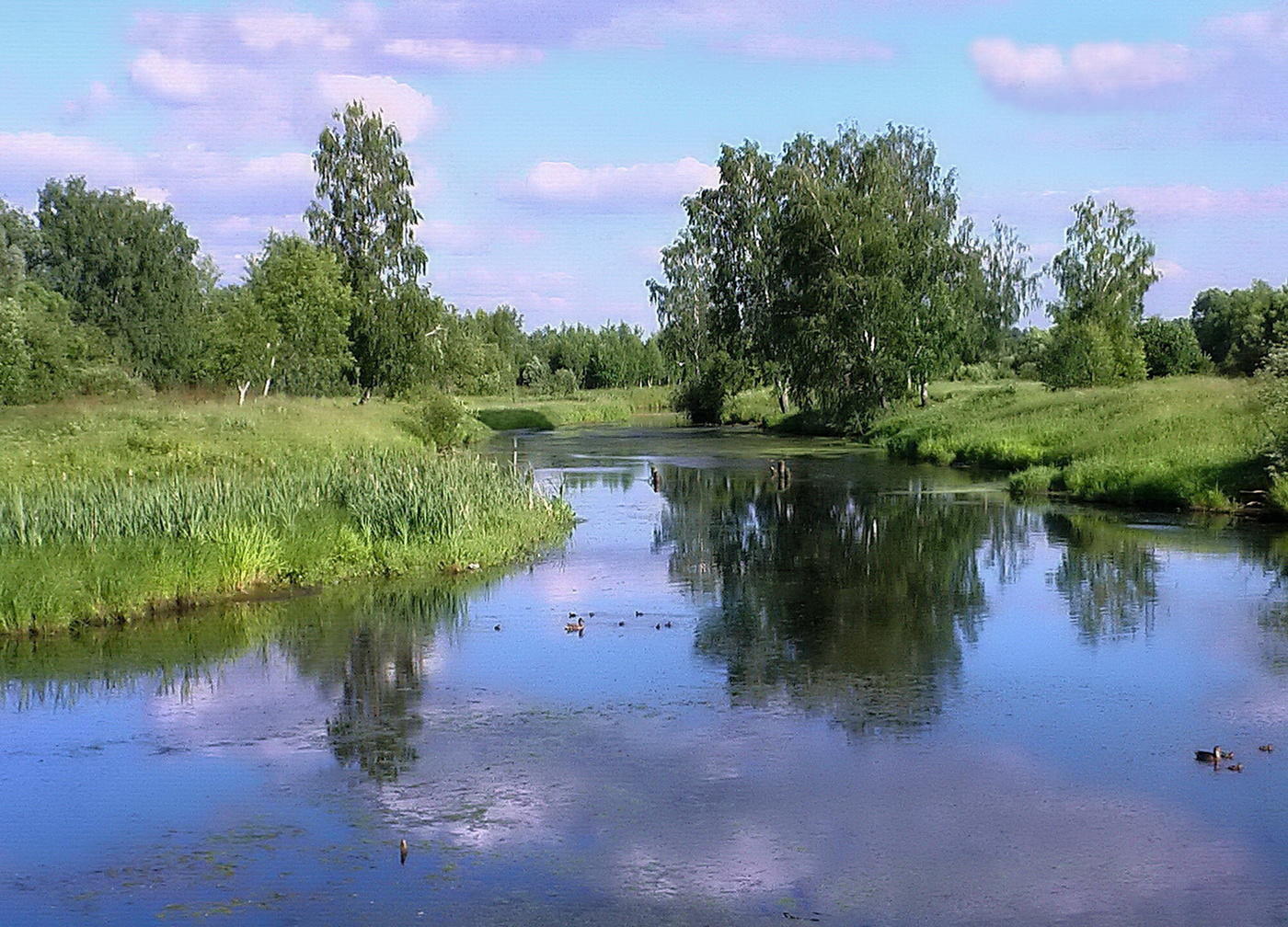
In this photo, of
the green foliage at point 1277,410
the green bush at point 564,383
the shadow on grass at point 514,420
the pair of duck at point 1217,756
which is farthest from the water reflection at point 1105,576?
the green bush at point 564,383

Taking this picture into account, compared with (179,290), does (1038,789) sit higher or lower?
lower

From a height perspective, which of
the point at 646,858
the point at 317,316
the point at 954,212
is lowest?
the point at 646,858

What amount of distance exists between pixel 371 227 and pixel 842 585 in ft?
146

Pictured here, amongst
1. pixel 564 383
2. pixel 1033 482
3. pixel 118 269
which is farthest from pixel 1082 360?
pixel 564 383

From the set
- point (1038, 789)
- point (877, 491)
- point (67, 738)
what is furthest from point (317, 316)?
point (1038, 789)

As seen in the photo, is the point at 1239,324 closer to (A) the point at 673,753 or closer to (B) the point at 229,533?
(B) the point at 229,533

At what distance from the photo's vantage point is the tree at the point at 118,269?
74.4 m

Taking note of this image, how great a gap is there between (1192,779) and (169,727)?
855 centimetres

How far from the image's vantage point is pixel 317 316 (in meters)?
47.7

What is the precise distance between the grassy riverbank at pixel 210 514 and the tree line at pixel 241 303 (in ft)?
55.7

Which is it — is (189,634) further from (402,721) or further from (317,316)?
(317,316)

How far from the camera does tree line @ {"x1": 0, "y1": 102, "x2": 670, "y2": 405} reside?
4662 centimetres

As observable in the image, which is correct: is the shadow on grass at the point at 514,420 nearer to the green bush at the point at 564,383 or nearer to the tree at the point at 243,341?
the green bush at the point at 564,383

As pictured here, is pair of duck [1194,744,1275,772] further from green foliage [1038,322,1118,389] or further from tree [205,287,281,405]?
green foliage [1038,322,1118,389]
